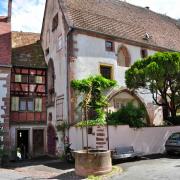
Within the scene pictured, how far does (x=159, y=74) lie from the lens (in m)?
18.3

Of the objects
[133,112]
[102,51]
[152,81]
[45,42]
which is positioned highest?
[45,42]

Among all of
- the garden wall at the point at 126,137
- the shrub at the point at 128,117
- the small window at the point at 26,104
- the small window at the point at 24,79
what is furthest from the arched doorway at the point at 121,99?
the small window at the point at 24,79

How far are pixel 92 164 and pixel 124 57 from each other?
1245cm

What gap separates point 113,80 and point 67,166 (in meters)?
7.58

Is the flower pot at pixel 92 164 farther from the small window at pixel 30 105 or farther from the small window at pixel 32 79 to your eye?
the small window at pixel 32 79

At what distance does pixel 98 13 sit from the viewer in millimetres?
24359

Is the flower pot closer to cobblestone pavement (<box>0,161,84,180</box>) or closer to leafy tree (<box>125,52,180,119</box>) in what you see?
cobblestone pavement (<box>0,161,84,180</box>)

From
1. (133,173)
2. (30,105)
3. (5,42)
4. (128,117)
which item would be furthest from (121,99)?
(133,173)

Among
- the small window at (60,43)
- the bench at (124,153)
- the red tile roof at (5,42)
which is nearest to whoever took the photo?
the bench at (124,153)

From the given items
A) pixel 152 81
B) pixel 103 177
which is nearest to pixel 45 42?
pixel 152 81

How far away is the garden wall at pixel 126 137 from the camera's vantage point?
1748cm

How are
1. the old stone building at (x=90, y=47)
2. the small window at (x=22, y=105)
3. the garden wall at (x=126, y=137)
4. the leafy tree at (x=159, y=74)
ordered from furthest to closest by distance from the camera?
1. the small window at (x=22, y=105)
2. the old stone building at (x=90, y=47)
3. the leafy tree at (x=159, y=74)
4. the garden wall at (x=126, y=137)

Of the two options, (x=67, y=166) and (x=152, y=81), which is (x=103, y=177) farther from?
(x=152, y=81)

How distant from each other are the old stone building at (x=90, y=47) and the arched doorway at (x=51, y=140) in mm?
327
